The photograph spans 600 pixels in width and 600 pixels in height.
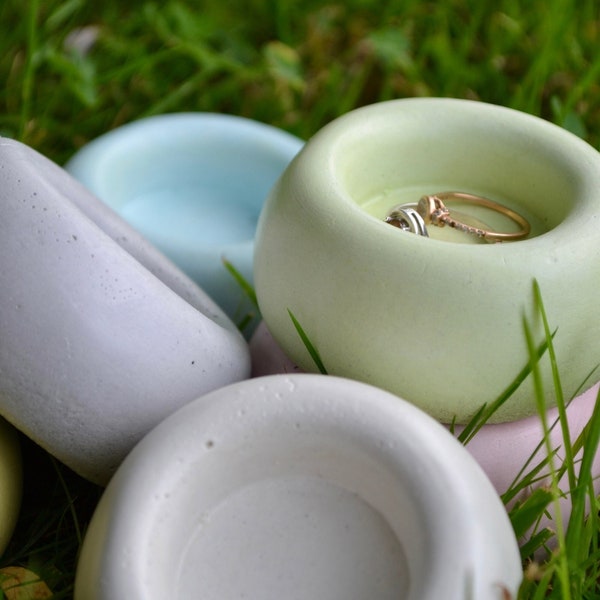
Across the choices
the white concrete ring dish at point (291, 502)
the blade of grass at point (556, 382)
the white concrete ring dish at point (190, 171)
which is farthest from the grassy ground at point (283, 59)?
the white concrete ring dish at point (291, 502)

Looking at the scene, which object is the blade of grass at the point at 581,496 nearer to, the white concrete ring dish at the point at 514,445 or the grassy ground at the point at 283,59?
the white concrete ring dish at the point at 514,445

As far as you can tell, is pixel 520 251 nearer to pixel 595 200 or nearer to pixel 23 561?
pixel 595 200

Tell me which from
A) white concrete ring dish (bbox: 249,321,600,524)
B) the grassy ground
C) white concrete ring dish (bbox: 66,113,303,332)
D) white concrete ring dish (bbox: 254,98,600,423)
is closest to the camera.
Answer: white concrete ring dish (bbox: 254,98,600,423)

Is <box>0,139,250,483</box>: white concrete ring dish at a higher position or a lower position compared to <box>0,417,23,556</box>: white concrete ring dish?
higher

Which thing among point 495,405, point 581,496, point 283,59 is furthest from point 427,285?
point 283,59

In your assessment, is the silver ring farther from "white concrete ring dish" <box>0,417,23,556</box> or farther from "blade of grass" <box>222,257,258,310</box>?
"white concrete ring dish" <box>0,417,23,556</box>

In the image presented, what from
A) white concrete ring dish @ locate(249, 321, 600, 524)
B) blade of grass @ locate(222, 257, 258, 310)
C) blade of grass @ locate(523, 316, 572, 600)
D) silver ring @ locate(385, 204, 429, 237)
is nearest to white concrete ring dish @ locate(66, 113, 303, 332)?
blade of grass @ locate(222, 257, 258, 310)
